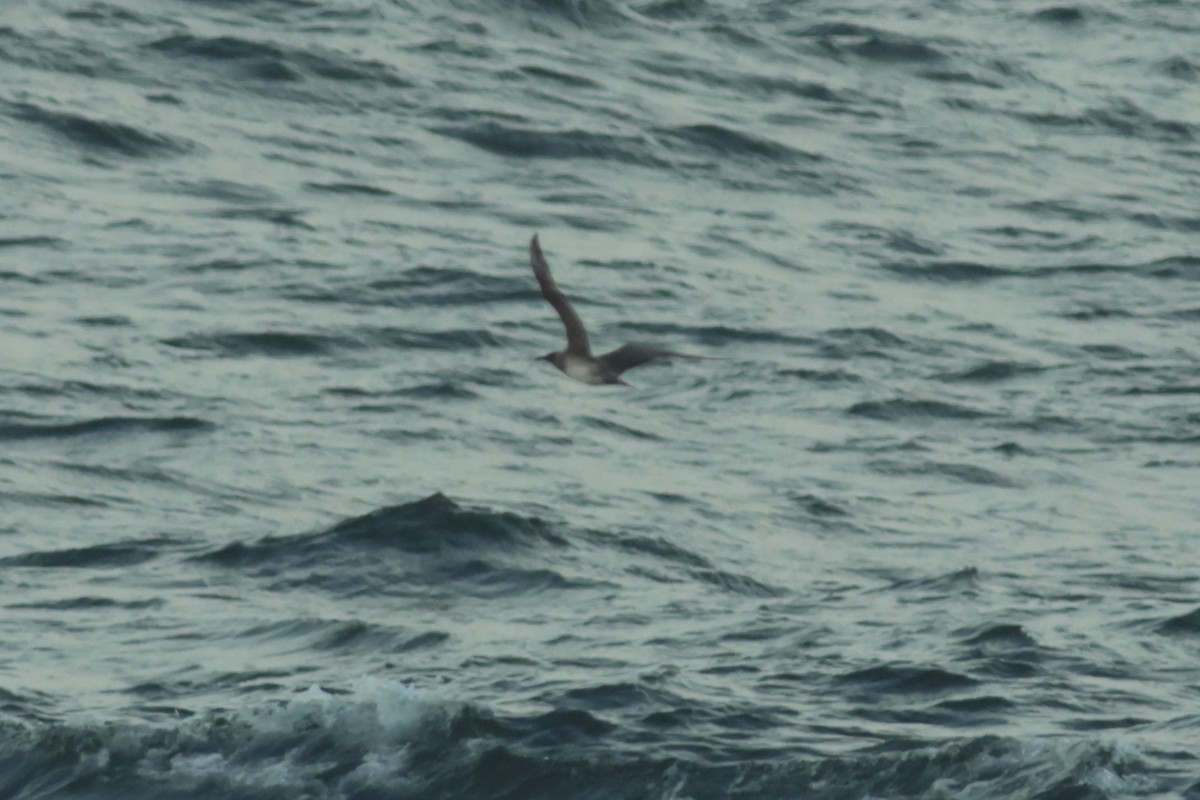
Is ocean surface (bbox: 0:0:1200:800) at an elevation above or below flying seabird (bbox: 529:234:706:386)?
below

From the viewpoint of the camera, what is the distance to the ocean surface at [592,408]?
1783 centimetres

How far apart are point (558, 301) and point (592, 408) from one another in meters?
9.55

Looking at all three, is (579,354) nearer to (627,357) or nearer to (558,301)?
(627,357)

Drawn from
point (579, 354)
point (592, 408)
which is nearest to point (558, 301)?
point (579, 354)

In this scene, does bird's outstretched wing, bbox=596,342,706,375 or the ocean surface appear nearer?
bird's outstretched wing, bbox=596,342,706,375

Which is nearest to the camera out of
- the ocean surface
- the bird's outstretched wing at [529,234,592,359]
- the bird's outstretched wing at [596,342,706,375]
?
the bird's outstretched wing at [529,234,592,359]

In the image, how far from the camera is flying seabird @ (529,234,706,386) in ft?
48.7

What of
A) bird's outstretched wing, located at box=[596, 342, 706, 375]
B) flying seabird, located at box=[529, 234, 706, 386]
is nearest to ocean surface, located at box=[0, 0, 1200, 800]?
flying seabird, located at box=[529, 234, 706, 386]

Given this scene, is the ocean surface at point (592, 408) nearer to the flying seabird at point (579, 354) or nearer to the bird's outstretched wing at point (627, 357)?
the flying seabird at point (579, 354)

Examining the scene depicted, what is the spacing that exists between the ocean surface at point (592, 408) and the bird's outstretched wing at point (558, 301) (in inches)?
129

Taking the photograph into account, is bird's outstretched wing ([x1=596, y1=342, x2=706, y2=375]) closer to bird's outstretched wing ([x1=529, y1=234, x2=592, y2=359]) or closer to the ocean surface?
bird's outstretched wing ([x1=529, y1=234, x2=592, y2=359])

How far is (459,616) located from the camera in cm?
1994

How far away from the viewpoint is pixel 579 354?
15.6m

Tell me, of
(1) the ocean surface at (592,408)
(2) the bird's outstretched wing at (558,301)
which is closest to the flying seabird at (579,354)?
(2) the bird's outstretched wing at (558,301)
